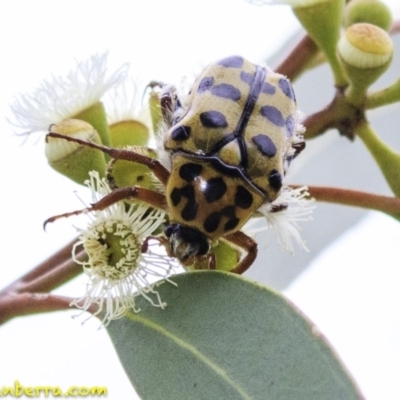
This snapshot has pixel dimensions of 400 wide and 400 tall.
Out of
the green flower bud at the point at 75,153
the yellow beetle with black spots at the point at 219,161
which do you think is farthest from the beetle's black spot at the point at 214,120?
the green flower bud at the point at 75,153

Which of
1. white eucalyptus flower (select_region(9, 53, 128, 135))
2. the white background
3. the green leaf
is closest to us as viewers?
the green leaf

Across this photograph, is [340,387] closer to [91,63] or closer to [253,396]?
[253,396]

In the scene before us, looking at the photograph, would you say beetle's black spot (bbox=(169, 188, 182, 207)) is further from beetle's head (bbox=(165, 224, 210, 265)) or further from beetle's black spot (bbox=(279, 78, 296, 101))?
beetle's black spot (bbox=(279, 78, 296, 101))

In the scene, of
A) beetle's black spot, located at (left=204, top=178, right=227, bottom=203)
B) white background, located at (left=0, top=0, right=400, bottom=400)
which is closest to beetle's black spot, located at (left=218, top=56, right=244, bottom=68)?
beetle's black spot, located at (left=204, top=178, right=227, bottom=203)

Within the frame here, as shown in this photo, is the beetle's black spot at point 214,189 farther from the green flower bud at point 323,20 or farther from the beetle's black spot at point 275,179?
the green flower bud at point 323,20

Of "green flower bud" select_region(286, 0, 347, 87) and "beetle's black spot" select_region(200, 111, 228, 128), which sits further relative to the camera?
"green flower bud" select_region(286, 0, 347, 87)

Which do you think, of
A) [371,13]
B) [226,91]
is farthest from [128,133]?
[371,13]

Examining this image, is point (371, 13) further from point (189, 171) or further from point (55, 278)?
point (55, 278)
